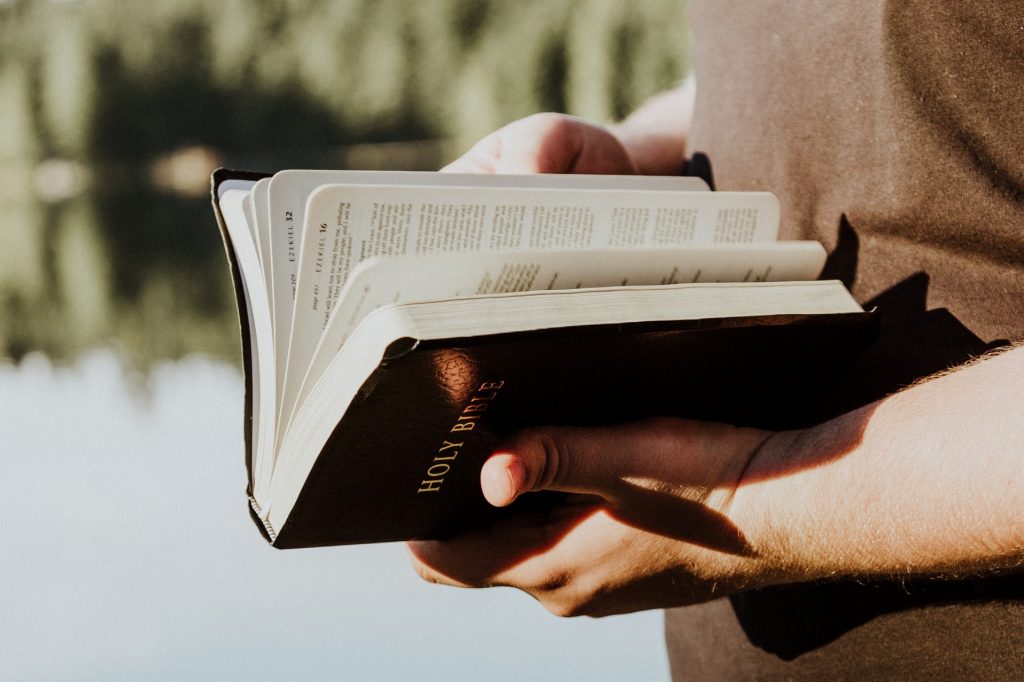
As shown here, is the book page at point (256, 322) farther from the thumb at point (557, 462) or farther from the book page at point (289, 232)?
the thumb at point (557, 462)

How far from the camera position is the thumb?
668 millimetres

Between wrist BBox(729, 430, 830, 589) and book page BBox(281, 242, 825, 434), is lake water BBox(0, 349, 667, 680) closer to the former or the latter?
wrist BBox(729, 430, 830, 589)

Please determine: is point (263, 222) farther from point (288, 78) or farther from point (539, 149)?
point (288, 78)

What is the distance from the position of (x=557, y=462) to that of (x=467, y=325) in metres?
0.14

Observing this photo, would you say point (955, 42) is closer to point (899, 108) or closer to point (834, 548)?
point (899, 108)

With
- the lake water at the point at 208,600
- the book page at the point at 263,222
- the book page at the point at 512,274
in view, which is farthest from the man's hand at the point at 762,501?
the lake water at the point at 208,600

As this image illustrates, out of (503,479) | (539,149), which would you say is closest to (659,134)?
(539,149)

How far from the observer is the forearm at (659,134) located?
4.01ft

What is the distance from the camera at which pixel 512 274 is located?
0.69 metres

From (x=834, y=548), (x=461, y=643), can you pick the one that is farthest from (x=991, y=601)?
(x=461, y=643)

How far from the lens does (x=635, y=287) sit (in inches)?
27.0

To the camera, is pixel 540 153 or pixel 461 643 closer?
pixel 540 153

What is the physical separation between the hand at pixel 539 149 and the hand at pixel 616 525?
316 millimetres

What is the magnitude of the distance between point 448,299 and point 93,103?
94.4 ft
